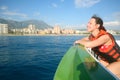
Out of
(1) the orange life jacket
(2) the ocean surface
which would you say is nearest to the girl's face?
(1) the orange life jacket

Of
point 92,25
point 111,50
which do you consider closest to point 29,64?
point 92,25

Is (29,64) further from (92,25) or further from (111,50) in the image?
(111,50)

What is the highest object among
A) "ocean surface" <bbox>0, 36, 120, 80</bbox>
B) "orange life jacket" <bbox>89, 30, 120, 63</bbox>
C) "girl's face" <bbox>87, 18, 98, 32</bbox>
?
"girl's face" <bbox>87, 18, 98, 32</bbox>

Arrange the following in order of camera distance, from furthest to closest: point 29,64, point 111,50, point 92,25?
1. point 29,64
2. point 92,25
3. point 111,50

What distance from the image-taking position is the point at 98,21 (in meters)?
4.20

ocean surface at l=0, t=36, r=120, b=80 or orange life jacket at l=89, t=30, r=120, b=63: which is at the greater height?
orange life jacket at l=89, t=30, r=120, b=63

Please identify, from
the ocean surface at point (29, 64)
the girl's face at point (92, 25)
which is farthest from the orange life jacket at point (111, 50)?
the ocean surface at point (29, 64)

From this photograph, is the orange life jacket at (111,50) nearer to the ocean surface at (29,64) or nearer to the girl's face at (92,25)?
the girl's face at (92,25)

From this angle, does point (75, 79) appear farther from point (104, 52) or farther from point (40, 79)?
point (40, 79)

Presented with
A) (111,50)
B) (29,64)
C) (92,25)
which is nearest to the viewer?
(111,50)

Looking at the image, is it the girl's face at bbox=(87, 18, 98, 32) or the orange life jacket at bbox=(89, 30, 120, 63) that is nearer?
the orange life jacket at bbox=(89, 30, 120, 63)

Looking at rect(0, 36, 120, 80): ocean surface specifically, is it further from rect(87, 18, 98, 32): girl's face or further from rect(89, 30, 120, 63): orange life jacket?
rect(89, 30, 120, 63): orange life jacket

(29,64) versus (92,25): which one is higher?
(92,25)

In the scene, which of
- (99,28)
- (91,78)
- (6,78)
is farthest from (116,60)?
(6,78)
